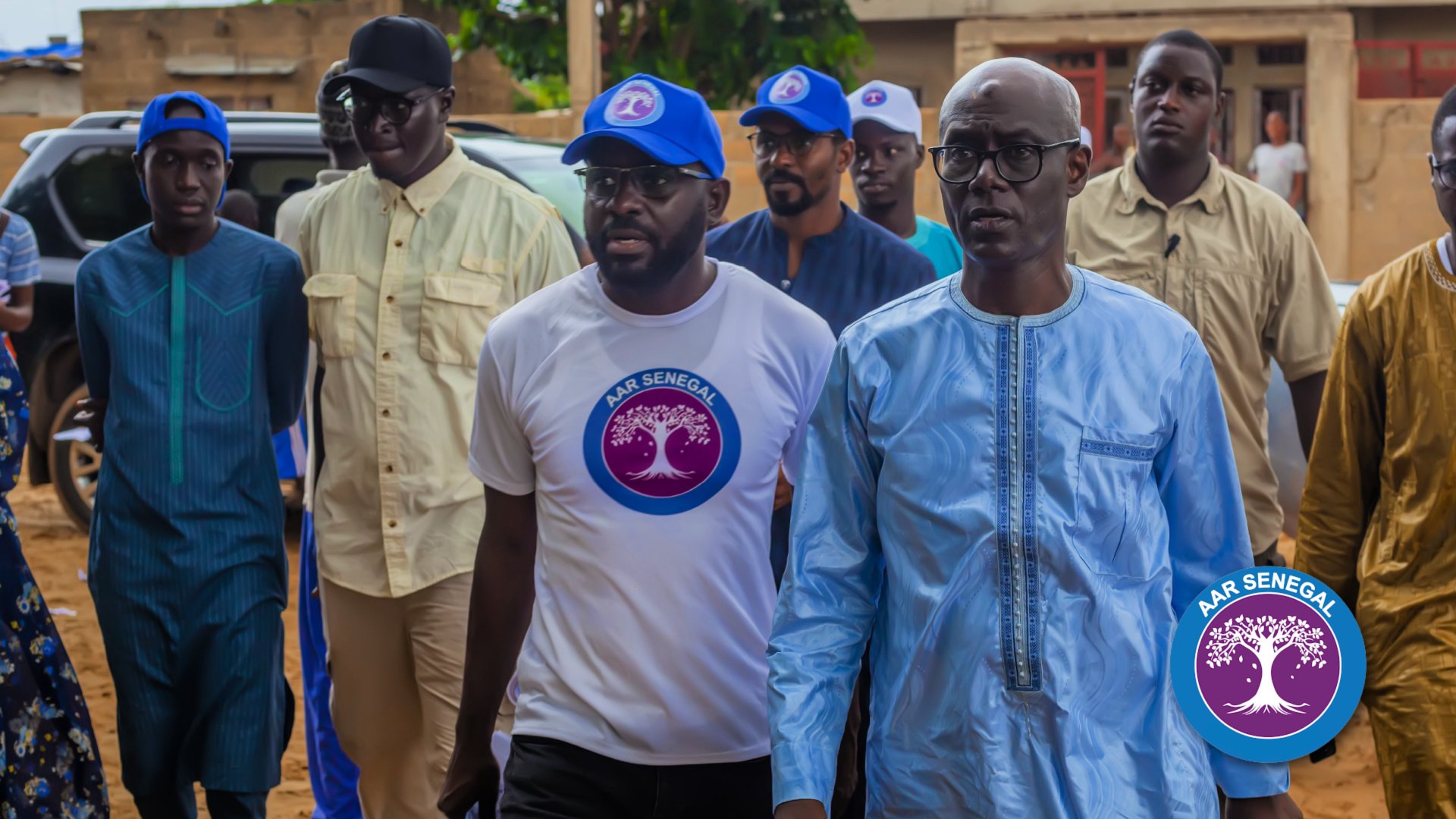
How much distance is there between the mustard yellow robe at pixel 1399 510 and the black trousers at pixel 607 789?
5.08 feet

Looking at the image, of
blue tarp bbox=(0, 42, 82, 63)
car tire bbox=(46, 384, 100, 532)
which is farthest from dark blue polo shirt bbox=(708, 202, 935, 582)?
blue tarp bbox=(0, 42, 82, 63)

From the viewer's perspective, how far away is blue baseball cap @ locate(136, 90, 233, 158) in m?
5.02

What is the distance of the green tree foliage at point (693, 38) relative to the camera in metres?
17.7

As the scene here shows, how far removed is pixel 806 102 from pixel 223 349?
1.72 meters

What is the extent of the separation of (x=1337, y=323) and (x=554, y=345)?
7.96 feet

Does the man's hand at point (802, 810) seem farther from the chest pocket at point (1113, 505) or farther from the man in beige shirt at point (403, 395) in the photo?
the man in beige shirt at point (403, 395)

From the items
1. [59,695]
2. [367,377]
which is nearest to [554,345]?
[367,377]

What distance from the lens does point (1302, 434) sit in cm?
507

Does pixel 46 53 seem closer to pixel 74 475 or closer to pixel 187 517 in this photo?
pixel 74 475

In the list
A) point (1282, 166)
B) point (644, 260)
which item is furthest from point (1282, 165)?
point (644, 260)

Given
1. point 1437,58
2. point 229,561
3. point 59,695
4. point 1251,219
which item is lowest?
point 59,695

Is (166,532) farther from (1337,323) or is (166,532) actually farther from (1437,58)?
(1437,58)

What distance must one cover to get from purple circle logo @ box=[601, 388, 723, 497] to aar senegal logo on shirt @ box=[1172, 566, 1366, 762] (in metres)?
1.01

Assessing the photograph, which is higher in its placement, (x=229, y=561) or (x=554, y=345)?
(x=554, y=345)
